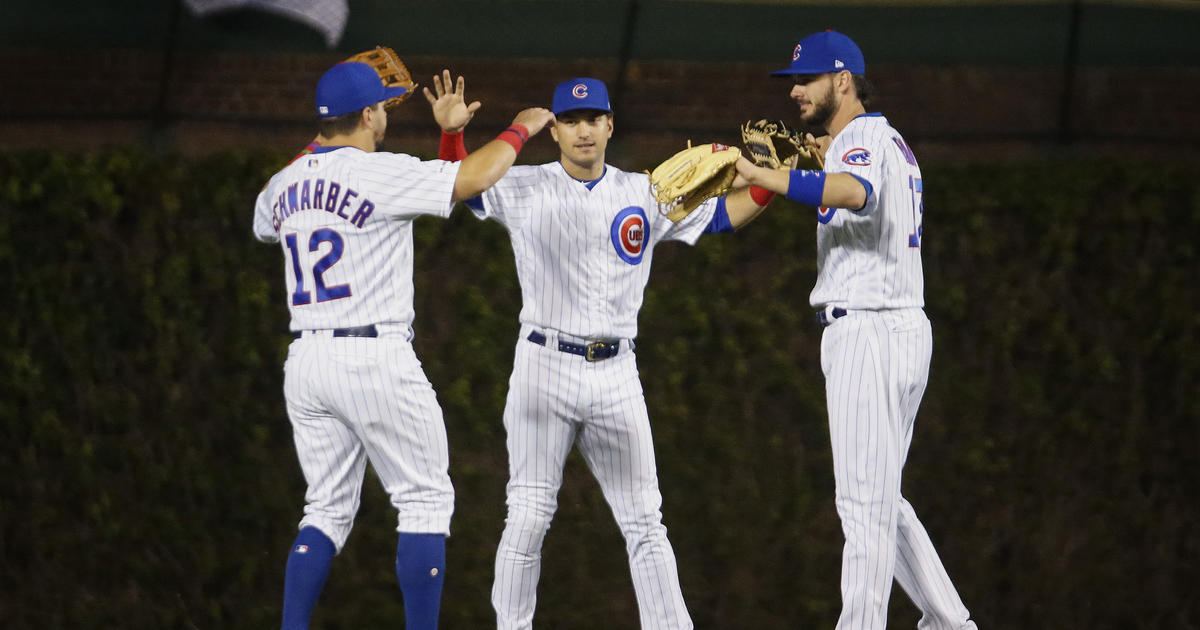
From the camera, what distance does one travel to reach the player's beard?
502cm

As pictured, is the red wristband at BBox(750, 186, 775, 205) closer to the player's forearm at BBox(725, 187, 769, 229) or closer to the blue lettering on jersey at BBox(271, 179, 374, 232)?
the player's forearm at BBox(725, 187, 769, 229)

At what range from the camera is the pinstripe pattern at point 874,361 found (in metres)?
4.79

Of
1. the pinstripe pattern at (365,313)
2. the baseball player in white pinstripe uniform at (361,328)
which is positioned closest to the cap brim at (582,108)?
the baseball player in white pinstripe uniform at (361,328)

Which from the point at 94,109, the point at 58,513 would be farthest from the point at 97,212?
the point at 58,513

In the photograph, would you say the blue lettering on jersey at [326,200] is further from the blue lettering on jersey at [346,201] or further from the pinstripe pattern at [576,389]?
the pinstripe pattern at [576,389]

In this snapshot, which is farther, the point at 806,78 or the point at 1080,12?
the point at 1080,12

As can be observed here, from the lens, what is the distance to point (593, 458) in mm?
5113

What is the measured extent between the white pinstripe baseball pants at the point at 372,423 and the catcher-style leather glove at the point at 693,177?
3.52 ft

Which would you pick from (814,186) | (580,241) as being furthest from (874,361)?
(580,241)

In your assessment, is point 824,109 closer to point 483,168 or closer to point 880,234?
point 880,234

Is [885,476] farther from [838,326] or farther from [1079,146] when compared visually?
[1079,146]

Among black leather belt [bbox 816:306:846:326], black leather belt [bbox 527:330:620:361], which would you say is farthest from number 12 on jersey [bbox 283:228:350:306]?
black leather belt [bbox 816:306:846:326]

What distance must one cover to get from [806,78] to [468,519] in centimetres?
251

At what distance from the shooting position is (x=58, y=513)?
620cm
